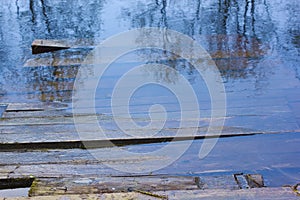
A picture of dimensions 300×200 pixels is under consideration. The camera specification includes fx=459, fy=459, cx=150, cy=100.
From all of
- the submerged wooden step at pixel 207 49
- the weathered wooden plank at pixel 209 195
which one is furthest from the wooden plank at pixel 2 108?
the weathered wooden plank at pixel 209 195

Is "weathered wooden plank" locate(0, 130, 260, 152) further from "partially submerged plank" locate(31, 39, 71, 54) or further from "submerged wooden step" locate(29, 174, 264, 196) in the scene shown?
"partially submerged plank" locate(31, 39, 71, 54)

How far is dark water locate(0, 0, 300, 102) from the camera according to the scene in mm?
3406

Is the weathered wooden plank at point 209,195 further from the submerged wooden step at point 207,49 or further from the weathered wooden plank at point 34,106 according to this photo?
the submerged wooden step at point 207,49

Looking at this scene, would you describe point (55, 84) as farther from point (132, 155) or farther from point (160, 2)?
point (160, 2)

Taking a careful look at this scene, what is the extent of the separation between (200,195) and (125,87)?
66.3 inches

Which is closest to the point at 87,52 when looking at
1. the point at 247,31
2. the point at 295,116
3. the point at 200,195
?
the point at 247,31

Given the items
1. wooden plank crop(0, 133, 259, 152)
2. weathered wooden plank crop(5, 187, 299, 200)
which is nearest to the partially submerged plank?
wooden plank crop(0, 133, 259, 152)

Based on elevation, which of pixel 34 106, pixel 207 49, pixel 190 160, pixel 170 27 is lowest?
pixel 190 160

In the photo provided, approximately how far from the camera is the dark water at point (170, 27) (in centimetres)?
341

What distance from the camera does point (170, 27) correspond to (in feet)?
14.8

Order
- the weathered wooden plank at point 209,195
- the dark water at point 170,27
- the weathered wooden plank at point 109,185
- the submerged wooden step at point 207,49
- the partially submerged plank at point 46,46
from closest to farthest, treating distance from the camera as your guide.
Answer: the weathered wooden plank at point 209,195
the weathered wooden plank at point 109,185
the dark water at point 170,27
the submerged wooden step at point 207,49
the partially submerged plank at point 46,46

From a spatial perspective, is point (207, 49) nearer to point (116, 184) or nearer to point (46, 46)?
point (46, 46)

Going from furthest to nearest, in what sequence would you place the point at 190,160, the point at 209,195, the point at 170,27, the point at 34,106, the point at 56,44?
the point at 170,27 < the point at 56,44 < the point at 34,106 < the point at 190,160 < the point at 209,195

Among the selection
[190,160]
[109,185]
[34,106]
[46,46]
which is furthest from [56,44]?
[109,185]
